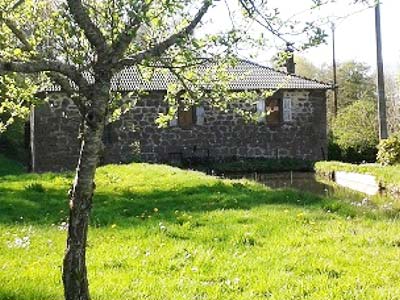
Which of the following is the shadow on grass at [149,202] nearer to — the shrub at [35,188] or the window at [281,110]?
the shrub at [35,188]

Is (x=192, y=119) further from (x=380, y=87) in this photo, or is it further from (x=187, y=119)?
(x=380, y=87)

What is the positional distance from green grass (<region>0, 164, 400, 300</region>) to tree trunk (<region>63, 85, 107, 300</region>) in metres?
0.94

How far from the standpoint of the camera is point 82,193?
3.57 metres

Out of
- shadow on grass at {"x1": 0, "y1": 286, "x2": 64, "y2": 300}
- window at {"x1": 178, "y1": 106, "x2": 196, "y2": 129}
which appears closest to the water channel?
window at {"x1": 178, "y1": 106, "x2": 196, "y2": 129}

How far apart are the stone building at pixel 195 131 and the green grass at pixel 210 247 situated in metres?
13.0

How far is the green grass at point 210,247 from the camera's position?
4777 mm

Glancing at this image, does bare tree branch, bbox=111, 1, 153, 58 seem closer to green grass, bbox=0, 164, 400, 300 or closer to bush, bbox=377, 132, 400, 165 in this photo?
green grass, bbox=0, 164, 400, 300

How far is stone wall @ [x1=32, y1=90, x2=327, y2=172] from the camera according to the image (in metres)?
23.7

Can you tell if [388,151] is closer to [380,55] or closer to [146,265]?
[380,55]

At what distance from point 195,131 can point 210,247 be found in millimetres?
18582

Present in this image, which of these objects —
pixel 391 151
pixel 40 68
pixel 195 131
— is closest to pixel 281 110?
pixel 195 131

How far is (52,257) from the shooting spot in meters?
5.96

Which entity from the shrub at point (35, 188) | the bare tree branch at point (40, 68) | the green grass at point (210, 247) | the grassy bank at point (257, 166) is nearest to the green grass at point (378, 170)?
the grassy bank at point (257, 166)

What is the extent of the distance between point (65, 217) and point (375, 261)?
197 inches
